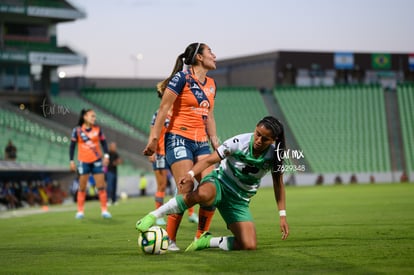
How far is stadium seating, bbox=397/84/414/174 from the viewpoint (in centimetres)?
5681

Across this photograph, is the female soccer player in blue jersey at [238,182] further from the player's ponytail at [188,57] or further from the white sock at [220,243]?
the player's ponytail at [188,57]

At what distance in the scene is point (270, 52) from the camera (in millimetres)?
72938

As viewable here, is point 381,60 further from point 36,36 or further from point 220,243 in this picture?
point 220,243

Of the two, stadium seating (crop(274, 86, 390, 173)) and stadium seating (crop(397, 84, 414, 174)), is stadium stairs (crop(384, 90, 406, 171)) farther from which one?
stadium seating (crop(274, 86, 390, 173))

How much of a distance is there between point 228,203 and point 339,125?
5012 centimetres

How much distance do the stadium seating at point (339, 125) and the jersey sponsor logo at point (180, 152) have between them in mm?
43644

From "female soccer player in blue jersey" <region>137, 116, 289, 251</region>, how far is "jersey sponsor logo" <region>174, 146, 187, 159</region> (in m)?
0.55

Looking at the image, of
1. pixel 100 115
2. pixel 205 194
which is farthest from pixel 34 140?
pixel 205 194

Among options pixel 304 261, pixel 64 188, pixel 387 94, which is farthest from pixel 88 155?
pixel 387 94

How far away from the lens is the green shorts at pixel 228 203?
32.8 feet

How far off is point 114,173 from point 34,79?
84.9 feet

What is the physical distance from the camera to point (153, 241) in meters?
9.66

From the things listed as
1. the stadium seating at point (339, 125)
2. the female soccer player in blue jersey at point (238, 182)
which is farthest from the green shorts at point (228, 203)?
the stadium seating at point (339, 125)

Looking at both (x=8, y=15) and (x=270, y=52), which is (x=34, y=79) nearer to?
(x=8, y=15)
